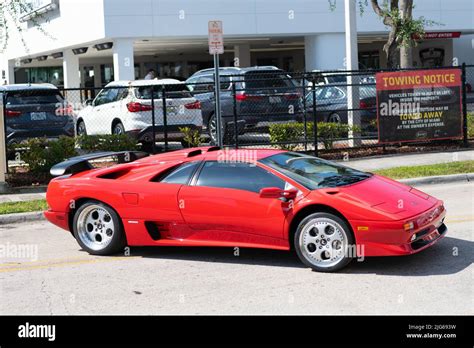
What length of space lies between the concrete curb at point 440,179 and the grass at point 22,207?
6612 mm

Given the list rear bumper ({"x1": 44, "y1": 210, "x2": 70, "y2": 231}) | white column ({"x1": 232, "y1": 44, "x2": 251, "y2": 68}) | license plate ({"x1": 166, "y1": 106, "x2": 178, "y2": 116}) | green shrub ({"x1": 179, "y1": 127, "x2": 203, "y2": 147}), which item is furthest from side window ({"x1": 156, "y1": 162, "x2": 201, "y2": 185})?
white column ({"x1": 232, "y1": 44, "x2": 251, "y2": 68})

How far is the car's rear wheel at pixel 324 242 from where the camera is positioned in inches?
290

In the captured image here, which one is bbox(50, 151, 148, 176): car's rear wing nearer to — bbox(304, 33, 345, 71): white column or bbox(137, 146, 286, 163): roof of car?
bbox(137, 146, 286, 163): roof of car

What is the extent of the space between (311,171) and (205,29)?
86.4 ft

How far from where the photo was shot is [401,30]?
65.5 ft

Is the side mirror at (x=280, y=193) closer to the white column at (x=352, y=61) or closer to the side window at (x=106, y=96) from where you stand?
the white column at (x=352, y=61)

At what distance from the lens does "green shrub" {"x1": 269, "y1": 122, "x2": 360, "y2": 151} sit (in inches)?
680

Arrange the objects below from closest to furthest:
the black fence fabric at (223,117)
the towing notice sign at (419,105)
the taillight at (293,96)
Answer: the black fence fabric at (223,117)
the towing notice sign at (419,105)
the taillight at (293,96)

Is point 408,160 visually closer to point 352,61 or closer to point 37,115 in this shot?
point 352,61

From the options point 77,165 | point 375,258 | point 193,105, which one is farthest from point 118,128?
point 375,258

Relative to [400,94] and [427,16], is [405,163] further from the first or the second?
[427,16]

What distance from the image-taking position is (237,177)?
26.6ft

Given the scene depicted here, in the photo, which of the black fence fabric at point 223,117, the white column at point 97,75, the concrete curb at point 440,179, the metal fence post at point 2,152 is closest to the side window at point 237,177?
the concrete curb at point 440,179

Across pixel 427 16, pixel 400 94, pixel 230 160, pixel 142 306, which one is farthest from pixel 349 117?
pixel 427 16
